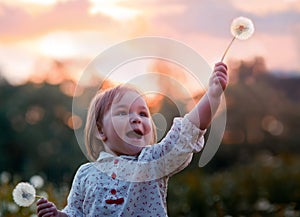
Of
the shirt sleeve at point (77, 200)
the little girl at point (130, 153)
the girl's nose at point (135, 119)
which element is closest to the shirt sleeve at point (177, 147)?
the little girl at point (130, 153)

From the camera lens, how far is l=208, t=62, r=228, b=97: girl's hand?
253 cm

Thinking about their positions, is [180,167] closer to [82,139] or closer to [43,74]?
[82,139]

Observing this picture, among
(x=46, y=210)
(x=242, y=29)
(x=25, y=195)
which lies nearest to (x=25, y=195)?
(x=25, y=195)

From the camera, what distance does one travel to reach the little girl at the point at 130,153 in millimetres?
2584

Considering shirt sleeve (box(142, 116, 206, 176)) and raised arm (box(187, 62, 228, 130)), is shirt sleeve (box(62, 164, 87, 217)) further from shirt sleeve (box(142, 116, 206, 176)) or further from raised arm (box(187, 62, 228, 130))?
raised arm (box(187, 62, 228, 130))

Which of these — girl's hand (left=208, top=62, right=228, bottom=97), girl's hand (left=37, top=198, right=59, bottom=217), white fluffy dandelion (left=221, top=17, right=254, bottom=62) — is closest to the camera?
girl's hand (left=208, top=62, right=228, bottom=97)

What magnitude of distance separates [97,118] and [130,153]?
0.73 feet

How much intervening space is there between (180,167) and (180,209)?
5.27 metres

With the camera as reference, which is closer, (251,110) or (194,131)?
(194,131)

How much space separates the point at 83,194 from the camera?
2881mm

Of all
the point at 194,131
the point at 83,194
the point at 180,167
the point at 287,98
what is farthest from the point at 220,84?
the point at 287,98

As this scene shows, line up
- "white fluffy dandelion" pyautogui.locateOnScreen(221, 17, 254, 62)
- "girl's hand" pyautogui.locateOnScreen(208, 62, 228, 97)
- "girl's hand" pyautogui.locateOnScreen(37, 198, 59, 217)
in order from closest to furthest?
1. "girl's hand" pyautogui.locateOnScreen(208, 62, 228, 97)
2. "white fluffy dandelion" pyautogui.locateOnScreen(221, 17, 254, 62)
3. "girl's hand" pyautogui.locateOnScreen(37, 198, 59, 217)

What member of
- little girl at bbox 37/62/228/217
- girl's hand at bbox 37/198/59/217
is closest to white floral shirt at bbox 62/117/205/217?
little girl at bbox 37/62/228/217

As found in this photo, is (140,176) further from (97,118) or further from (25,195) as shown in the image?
(25,195)
